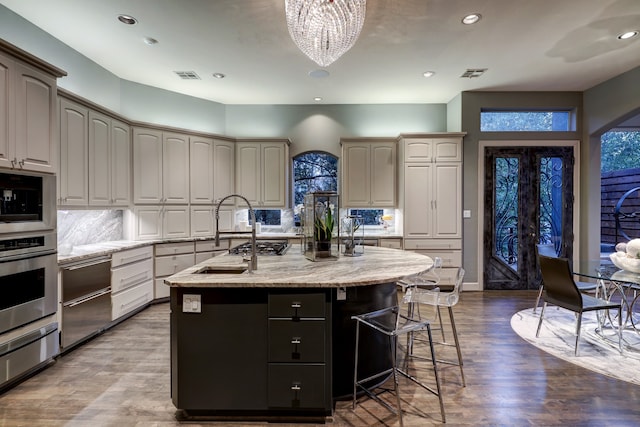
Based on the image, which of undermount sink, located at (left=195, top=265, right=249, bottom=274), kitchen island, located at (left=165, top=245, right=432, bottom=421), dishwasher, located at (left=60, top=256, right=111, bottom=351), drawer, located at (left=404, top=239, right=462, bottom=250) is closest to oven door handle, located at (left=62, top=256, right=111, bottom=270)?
dishwasher, located at (left=60, top=256, right=111, bottom=351)

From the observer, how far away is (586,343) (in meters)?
3.12

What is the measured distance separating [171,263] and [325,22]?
368cm

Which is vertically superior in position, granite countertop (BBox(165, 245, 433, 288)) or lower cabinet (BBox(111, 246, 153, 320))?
granite countertop (BBox(165, 245, 433, 288))

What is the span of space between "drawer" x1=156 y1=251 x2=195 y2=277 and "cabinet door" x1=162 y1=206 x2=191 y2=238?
1.14ft

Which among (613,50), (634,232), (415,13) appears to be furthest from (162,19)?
(634,232)

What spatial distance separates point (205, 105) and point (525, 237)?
5745mm

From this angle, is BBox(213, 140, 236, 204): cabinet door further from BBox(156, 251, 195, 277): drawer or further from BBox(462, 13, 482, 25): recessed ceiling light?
BBox(462, 13, 482, 25): recessed ceiling light

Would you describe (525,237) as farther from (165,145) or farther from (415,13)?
(165,145)

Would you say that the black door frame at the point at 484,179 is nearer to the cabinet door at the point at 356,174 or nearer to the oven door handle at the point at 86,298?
the cabinet door at the point at 356,174

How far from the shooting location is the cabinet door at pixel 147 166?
4.36 metres

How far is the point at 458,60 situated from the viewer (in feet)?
12.9

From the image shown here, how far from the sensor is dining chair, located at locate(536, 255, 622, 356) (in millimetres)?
2836

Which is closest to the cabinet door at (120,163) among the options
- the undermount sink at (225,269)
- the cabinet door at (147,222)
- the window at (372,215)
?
the cabinet door at (147,222)

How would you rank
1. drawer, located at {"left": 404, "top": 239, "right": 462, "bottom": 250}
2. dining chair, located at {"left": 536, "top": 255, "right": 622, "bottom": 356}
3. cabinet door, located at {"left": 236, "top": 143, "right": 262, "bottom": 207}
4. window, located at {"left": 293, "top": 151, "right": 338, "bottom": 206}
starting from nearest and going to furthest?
dining chair, located at {"left": 536, "top": 255, "right": 622, "bottom": 356} < drawer, located at {"left": 404, "top": 239, "right": 462, "bottom": 250} < cabinet door, located at {"left": 236, "top": 143, "right": 262, "bottom": 207} < window, located at {"left": 293, "top": 151, "right": 338, "bottom": 206}
